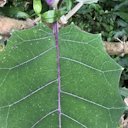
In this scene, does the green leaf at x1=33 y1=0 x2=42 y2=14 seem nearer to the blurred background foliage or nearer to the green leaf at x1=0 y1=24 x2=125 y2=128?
the green leaf at x1=0 y1=24 x2=125 y2=128

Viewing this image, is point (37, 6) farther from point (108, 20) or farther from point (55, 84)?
point (108, 20)

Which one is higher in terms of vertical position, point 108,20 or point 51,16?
point 51,16

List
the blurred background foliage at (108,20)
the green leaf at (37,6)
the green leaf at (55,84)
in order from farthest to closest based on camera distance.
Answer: the blurred background foliage at (108,20)
the green leaf at (37,6)
the green leaf at (55,84)

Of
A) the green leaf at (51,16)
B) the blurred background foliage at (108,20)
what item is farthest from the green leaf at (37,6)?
the blurred background foliage at (108,20)

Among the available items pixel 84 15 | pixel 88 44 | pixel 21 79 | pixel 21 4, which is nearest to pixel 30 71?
pixel 21 79

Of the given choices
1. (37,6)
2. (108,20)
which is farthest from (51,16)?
(108,20)

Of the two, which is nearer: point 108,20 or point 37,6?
point 37,6

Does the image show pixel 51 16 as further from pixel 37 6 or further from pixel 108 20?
pixel 108 20

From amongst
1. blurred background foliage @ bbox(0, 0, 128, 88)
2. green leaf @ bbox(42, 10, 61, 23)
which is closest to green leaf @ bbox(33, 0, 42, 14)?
green leaf @ bbox(42, 10, 61, 23)

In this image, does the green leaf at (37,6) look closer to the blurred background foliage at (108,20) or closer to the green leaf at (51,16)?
the green leaf at (51,16)
